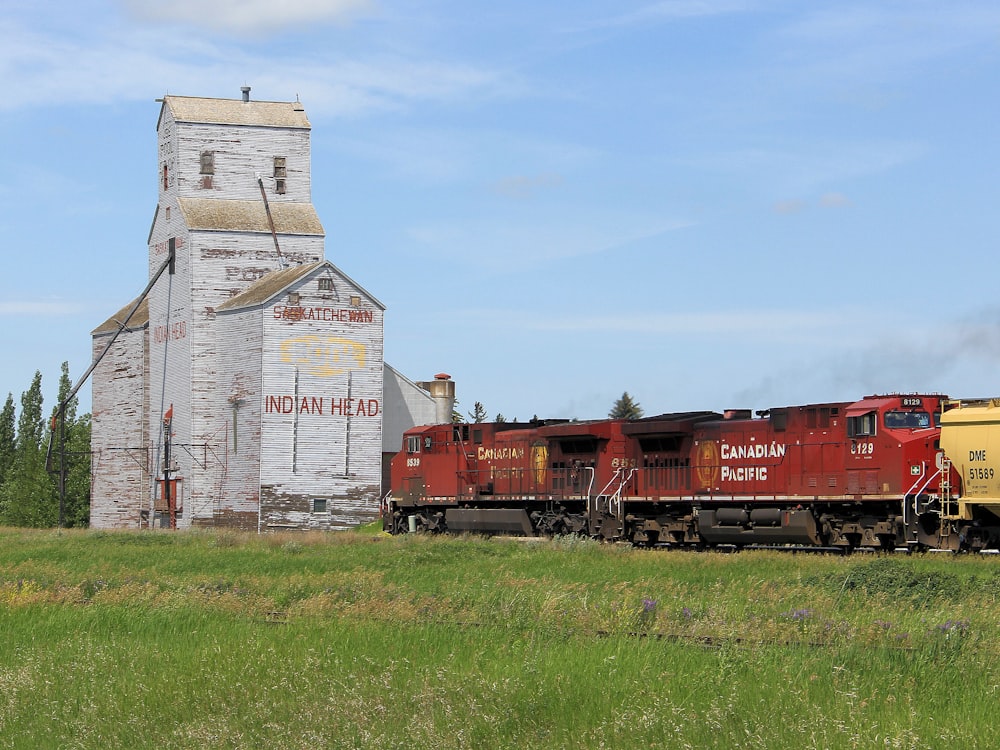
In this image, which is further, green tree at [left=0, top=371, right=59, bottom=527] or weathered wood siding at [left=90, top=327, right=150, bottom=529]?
green tree at [left=0, top=371, right=59, bottom=527]

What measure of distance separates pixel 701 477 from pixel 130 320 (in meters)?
43.7

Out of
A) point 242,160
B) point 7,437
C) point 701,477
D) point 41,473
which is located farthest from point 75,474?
point 701,477

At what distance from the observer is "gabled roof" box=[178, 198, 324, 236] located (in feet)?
198

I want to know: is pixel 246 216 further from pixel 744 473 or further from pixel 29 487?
pixel 29 487

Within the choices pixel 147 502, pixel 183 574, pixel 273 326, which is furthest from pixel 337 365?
pixel 183 574

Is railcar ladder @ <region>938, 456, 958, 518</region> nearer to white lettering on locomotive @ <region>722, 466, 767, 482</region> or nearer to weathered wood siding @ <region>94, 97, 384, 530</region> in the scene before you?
white lettering on locomotive @ <region>722, 466, 767, 482</region>

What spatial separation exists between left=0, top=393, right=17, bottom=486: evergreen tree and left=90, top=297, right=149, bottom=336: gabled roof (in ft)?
160

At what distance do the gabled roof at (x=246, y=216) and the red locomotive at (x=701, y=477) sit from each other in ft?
66.1

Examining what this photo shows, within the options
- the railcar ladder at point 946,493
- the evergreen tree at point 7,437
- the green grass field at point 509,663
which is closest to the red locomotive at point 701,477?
the railcar ladder at point 946,493

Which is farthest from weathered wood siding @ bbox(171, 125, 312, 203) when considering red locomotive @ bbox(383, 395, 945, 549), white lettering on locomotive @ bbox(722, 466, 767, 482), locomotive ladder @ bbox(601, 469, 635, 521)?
white lettering on locomotive @ bbox(722, 466, 767, 482)

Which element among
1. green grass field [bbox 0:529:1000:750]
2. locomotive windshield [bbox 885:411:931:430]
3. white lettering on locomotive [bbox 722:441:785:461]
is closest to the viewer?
green grass field [bbox 0:529:1000:750]

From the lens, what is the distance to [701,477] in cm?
3384

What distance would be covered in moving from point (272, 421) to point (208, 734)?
43.9 m

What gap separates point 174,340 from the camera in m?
61.7
